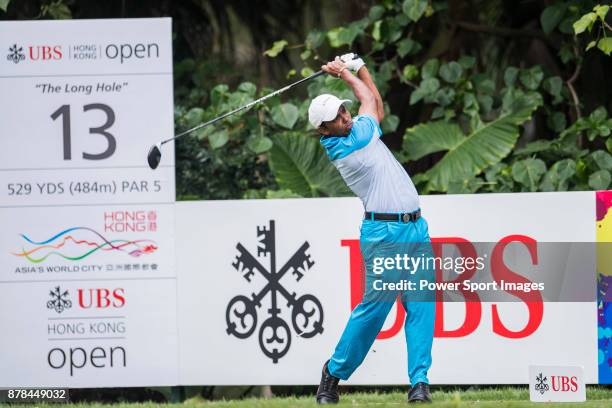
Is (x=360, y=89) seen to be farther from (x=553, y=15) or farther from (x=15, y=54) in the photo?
(x=553, y=15)

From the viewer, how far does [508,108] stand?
9.12 m

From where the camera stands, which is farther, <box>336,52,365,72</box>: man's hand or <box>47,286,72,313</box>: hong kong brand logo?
<box>47,286,72,313</box>: hong kong brand logo

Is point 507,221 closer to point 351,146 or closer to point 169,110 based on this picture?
point 351,146

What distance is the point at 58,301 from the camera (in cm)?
751

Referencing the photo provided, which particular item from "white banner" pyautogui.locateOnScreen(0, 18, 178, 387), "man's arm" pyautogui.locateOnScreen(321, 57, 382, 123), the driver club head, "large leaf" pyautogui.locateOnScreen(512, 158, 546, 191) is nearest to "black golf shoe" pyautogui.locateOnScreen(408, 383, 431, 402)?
"man's arm" pyautogui.locateOnScreen(321, 57, 382, 123)

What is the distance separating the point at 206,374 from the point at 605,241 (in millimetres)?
2799

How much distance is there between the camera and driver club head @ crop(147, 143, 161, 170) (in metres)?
7.19

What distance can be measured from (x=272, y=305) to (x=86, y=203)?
1.44 metres

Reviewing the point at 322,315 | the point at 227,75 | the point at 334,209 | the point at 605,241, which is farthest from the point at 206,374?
the point at 227,75

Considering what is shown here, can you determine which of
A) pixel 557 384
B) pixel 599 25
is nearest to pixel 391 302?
pixel 557 384

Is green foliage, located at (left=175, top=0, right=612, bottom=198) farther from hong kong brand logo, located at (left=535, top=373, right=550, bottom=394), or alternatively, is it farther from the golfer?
hong kong brand logo, located at (left=535, top=373, right=550, bottom=394)

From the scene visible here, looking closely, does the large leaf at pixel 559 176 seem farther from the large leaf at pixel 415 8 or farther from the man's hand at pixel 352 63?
the man's hand at pixel 352 63

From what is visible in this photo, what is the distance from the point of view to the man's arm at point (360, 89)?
6.38m

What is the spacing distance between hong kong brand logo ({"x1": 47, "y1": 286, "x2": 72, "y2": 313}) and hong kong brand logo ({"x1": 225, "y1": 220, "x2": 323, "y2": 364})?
3.59 feet
